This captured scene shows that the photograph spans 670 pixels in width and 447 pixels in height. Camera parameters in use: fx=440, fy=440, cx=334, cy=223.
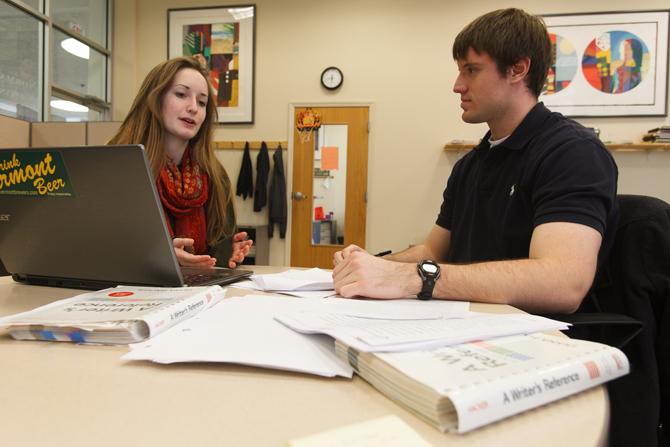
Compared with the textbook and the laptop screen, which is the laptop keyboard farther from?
the textbook

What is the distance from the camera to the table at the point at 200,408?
36 centimetres

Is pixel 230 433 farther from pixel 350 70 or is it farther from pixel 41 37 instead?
pixel 41 37

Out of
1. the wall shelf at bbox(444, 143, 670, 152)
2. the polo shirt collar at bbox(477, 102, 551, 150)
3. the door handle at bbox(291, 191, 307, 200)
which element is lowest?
the door handle at bbox(291, 191, 307, 200)

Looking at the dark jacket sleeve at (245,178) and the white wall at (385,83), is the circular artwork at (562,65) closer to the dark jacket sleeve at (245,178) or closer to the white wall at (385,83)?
the white wall at (385,83)

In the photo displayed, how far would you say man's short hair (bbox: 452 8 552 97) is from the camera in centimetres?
135

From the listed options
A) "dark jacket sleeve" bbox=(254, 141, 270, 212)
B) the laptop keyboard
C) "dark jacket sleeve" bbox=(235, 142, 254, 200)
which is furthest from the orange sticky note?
the laptop keyboard

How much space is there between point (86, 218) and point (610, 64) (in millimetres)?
4492

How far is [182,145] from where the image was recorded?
5.91 ft

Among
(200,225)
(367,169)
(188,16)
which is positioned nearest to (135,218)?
(200,225)

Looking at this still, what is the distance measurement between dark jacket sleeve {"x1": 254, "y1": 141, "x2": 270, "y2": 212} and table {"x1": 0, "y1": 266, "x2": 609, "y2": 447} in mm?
3909

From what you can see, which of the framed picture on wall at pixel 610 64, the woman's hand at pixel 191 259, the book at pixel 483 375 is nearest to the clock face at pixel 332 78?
the framed picture on wall at pixel 610 64

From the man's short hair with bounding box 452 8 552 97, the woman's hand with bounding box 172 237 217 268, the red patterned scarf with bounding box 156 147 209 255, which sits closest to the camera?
the woman's hand with bounding box 172 237 217 268

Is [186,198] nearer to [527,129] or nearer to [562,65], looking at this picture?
[527,129]

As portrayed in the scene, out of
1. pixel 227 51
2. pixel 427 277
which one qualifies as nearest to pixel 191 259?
pixel 427 277
